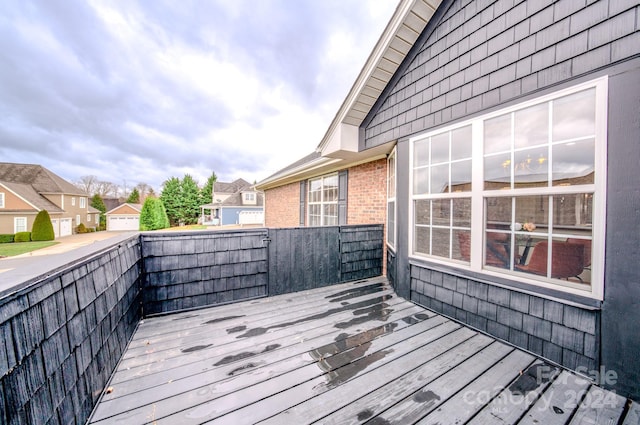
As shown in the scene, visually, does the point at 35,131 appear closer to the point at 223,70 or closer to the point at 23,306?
the point at 223,70

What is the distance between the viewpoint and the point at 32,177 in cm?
2316

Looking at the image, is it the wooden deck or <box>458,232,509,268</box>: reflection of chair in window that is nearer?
the wooden deck

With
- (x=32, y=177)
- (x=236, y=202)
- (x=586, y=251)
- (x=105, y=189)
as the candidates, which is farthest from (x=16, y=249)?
(x=105, y=189)

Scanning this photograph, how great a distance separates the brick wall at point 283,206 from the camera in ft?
29.1

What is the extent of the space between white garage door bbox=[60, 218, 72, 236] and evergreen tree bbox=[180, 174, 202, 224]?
11237 mm

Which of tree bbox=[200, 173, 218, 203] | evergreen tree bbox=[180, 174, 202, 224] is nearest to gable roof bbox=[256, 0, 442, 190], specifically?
evergreen tree bbox=[180, 174, 202, 224]

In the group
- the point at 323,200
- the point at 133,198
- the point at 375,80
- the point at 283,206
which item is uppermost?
the point at 375,80

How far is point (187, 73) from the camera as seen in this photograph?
10.2 metres

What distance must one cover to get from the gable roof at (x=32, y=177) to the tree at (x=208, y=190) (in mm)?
14333

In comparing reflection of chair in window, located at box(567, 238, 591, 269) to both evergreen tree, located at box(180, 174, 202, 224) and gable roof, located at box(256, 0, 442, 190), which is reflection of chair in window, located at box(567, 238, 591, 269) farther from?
evergreen tree, located at box(180, 174, 202, 224)

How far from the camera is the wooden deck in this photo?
5.04 feet

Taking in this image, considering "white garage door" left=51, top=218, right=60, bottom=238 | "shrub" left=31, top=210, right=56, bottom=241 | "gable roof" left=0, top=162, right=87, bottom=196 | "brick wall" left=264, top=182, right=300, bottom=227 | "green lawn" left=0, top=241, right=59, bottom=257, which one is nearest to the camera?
"brick wall" left=264, top=182, right=300, bottom=227

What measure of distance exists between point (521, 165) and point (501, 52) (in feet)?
3.87

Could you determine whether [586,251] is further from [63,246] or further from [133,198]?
[133,198]
